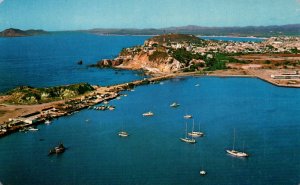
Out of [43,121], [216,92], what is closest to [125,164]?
[43,121]

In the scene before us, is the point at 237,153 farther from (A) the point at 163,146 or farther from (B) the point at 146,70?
(B) the point at 146,70

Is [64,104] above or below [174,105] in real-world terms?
above

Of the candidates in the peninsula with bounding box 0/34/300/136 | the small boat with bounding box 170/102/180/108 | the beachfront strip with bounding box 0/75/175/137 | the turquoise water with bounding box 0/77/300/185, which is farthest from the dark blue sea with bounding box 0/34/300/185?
the peninsula with bounding box 0/34/300/136

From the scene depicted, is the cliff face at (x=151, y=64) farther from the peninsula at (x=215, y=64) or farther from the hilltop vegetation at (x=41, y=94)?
the hilltop vegetation at (x=41, y=94)

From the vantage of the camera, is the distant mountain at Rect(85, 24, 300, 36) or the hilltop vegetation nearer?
the hilltop vegetation

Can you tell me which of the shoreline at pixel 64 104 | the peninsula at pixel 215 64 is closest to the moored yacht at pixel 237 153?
the shoreline at pixel 64 104

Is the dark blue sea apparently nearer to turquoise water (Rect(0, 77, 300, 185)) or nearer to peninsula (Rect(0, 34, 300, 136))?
turquoise water (Rect(0, 77, 300, 185))

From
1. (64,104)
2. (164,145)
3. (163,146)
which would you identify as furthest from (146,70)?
(163,146)
